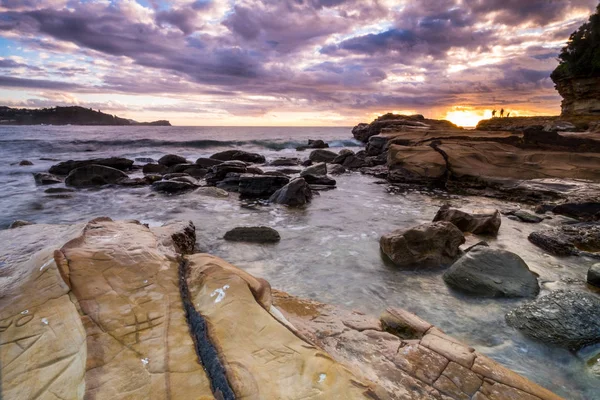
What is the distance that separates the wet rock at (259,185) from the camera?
37.8 ft

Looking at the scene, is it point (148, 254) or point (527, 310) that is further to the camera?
point (527, 310)

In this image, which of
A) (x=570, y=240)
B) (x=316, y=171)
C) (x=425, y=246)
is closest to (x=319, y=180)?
(x=316, y=171)

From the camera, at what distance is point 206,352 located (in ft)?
6.24

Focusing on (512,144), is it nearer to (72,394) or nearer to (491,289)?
(491,289)

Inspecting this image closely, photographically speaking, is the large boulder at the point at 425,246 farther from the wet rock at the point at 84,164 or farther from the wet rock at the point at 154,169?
Answer: the wet rock at the point at 84,164

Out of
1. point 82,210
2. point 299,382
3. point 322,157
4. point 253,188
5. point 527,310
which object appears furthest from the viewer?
point 322,157

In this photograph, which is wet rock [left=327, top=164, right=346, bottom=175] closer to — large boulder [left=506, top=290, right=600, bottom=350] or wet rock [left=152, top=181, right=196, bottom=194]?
wet rock [left=152, top=181, right=196, bottom=194]

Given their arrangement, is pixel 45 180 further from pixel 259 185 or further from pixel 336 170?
pixel 336 170

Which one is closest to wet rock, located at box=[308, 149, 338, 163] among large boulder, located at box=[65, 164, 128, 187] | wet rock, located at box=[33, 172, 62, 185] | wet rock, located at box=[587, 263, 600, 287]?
large boulder, located at box=[65, 164, 128, 187]

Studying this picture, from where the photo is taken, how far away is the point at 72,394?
163cm

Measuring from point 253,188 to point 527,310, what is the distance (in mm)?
9054

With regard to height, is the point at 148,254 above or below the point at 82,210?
above

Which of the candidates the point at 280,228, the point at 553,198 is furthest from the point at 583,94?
the point at 280,228

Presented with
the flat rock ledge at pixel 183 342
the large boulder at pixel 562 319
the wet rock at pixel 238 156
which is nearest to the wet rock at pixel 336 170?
the wet rock at pixel 238 156
